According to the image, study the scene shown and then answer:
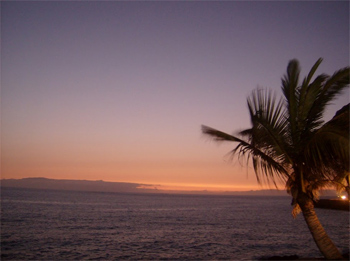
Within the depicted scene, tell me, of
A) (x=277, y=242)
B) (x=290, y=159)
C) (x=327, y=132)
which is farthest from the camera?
(x=277, y=242)

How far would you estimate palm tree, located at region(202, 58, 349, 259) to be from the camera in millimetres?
8586

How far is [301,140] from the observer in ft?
29.0

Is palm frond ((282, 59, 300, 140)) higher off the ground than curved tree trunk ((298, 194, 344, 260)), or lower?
higher

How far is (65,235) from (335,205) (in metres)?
73.2

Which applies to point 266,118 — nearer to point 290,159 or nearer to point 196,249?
point 290,159

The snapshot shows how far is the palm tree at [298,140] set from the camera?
28.2 ft

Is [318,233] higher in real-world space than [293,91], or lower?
lower

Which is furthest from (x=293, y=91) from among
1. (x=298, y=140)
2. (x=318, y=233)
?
(x=318, y=233)

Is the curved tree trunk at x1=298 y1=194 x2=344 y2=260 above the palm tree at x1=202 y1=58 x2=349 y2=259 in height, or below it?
below

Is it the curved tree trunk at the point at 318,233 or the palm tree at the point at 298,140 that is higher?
the palm tree at the point at 298,140

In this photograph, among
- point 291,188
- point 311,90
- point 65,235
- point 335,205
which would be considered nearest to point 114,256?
point 65,235

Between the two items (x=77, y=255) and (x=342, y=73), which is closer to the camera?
(x=342, y=73)

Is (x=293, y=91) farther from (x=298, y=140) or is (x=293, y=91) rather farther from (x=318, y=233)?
(x=318, y=233)

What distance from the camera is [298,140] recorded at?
8953mm
